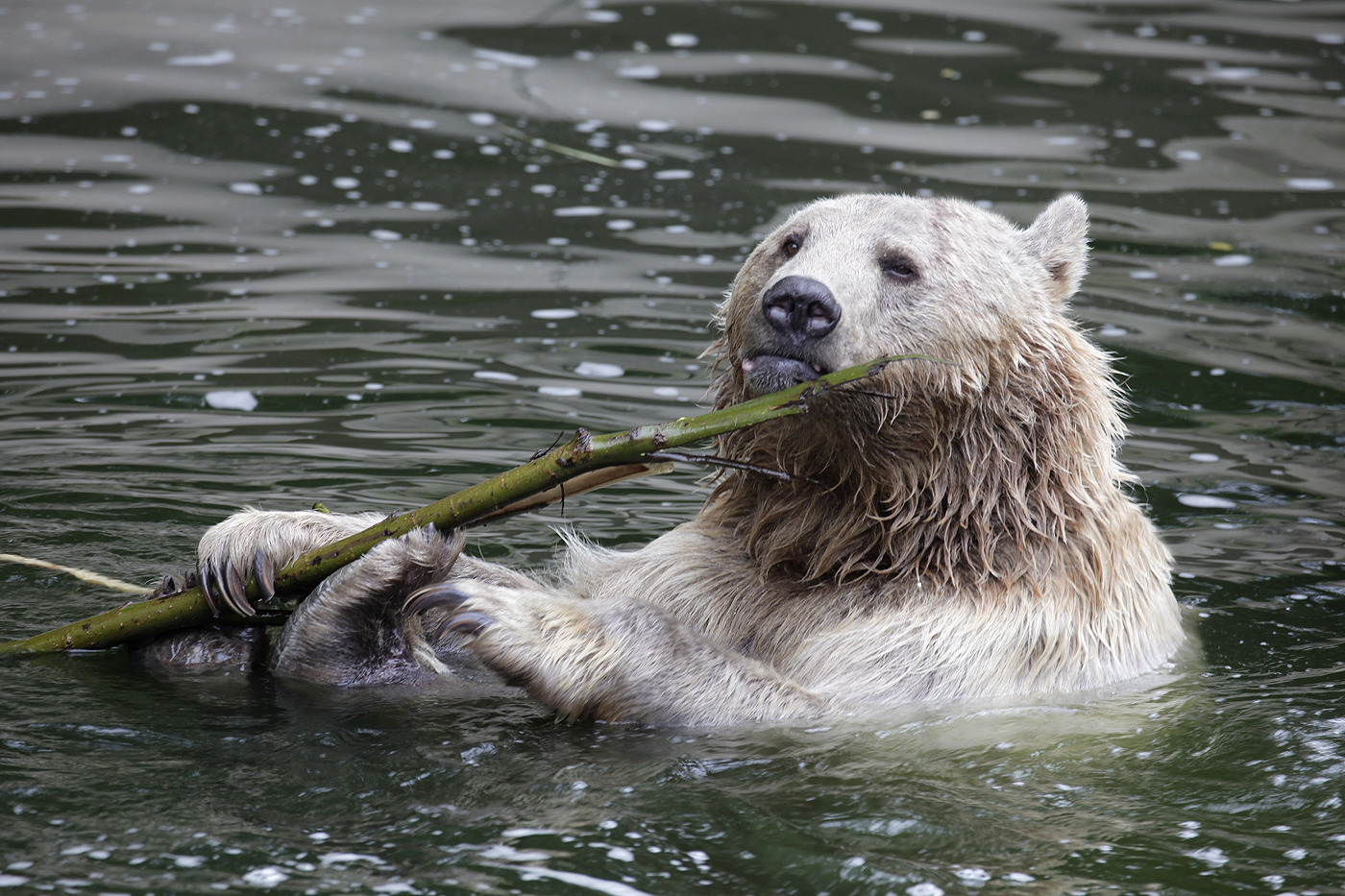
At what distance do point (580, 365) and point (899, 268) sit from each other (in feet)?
14.8

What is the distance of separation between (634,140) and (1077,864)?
10.0 m

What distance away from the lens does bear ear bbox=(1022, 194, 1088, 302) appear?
18.5ft

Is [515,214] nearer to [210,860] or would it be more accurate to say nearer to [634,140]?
[634,140]

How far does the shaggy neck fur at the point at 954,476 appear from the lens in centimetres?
515

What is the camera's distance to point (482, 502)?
15.1 ft

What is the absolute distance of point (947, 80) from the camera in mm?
14625

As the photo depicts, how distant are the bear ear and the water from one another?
1559mm

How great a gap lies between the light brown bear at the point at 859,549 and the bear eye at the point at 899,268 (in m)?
0.01

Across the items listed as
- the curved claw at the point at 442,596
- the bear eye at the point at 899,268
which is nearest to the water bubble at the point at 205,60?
the bear eye at the point at 899,268

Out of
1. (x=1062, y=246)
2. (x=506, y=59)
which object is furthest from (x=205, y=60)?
(x=1062, y=246)

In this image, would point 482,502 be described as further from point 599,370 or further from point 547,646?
point 599,370

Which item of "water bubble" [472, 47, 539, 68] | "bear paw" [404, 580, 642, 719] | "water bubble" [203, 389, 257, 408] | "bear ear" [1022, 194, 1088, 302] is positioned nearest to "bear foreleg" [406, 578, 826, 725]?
"bear paw" [404, 580, 642, 719]

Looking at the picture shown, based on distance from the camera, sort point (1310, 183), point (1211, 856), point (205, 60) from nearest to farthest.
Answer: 1. point (1211, 856)
2. point (1310, 183)
3. point (205, 60)

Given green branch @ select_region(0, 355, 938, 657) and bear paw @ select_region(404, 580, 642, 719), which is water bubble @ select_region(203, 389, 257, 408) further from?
bear paw @ select_region(404, 580, 642, 719)
